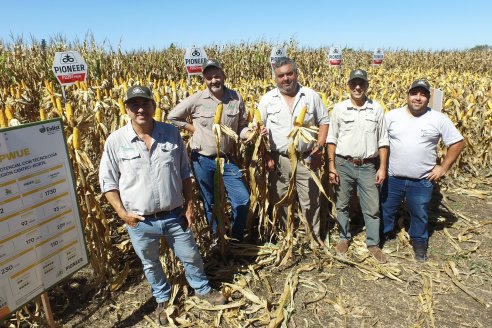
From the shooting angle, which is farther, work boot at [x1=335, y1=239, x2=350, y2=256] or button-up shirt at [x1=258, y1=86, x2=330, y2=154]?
work boot at [x1=335, y1=239, x2=350, y2=256]

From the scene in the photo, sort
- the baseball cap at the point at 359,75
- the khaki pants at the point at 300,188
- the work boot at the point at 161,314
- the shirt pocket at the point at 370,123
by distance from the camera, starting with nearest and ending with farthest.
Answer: the work boot at the point at 161,314, the baseball cap at the point at 359,75, the shirt pocket at the point at 370,123, the khaki pants at the point at 300,188

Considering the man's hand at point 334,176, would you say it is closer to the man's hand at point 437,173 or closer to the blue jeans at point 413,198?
the blue jeans at point 413,198

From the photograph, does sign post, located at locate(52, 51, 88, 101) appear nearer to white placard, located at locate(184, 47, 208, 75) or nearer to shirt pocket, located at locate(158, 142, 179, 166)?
white placard, located at locate(184, 47, 208, 75)

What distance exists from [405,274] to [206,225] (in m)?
2.29

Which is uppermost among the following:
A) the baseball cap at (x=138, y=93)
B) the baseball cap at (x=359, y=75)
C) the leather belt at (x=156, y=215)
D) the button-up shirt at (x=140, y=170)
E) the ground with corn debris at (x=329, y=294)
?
the baseball cap at (x=359, y=75)

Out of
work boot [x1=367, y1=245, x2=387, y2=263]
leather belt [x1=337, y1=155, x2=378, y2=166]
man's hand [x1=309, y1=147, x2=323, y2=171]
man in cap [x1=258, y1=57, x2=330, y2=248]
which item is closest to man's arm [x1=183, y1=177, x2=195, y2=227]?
man in cap [x1=258, y1=57, x2=330, y2=248]

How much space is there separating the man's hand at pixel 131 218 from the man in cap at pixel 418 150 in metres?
2.73

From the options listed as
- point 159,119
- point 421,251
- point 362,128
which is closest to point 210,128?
point 159,119

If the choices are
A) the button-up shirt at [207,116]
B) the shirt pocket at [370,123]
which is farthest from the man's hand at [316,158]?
the button-up shirt at [207,116]

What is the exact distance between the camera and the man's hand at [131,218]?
111 inches

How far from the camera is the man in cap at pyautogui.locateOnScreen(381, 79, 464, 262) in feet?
12.3

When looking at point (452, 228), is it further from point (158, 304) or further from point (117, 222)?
point (117, 222)

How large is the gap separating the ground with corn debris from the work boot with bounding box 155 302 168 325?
7 cm

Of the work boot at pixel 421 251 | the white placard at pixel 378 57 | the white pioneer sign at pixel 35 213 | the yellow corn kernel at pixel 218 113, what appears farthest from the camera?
the white placard at pixel 378 57
